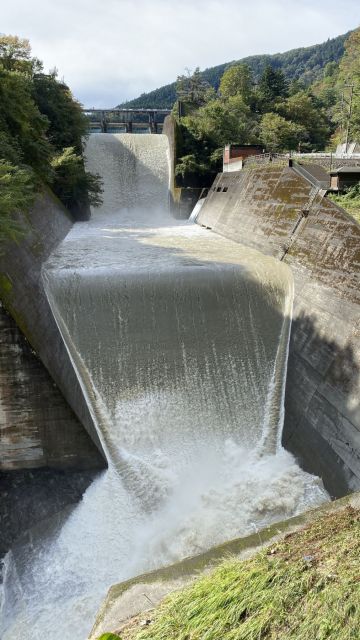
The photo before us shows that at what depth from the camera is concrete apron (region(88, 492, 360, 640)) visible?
270 cm

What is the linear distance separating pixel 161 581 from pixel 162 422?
12.5 ft

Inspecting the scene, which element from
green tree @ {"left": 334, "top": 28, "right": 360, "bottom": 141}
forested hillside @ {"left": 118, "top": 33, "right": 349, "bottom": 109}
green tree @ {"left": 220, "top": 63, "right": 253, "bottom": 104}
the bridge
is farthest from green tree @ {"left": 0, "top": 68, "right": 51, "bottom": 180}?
forested hillside @ {"left": 118, "top": 33, "right": 349, "bottom": 109}

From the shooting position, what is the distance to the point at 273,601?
240 cm

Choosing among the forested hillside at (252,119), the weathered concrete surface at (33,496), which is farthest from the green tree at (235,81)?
the weathered concrete surface at (33,496)

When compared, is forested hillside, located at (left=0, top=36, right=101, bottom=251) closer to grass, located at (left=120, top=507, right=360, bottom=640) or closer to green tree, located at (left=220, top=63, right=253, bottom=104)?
grass, located at (left=120, top=507, right=360, bottom=640)

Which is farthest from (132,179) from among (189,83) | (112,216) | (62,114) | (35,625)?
(189,83)

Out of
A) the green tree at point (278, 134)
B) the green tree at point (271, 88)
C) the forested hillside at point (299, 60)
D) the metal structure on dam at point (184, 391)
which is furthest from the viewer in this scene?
the forested hillside at point (299, 60)

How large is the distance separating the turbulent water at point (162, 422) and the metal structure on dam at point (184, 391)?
2 cm

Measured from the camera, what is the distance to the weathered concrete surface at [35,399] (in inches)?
228

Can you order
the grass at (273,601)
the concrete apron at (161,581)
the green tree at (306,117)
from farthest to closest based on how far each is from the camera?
the green tree at (306,117) → the concrete apron at (161,581) → the grass at (273,601)

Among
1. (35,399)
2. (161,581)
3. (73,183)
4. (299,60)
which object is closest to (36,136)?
(73,183)

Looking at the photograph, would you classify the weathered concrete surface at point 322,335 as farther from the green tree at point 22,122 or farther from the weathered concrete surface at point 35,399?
the green tree at point 22,122

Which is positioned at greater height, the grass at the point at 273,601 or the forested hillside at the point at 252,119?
the forested hillside at the point at 252,119

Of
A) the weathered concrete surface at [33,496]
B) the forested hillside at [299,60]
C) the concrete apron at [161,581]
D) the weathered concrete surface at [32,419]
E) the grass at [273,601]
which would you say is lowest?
the weathered concrete surface at [33,496]
